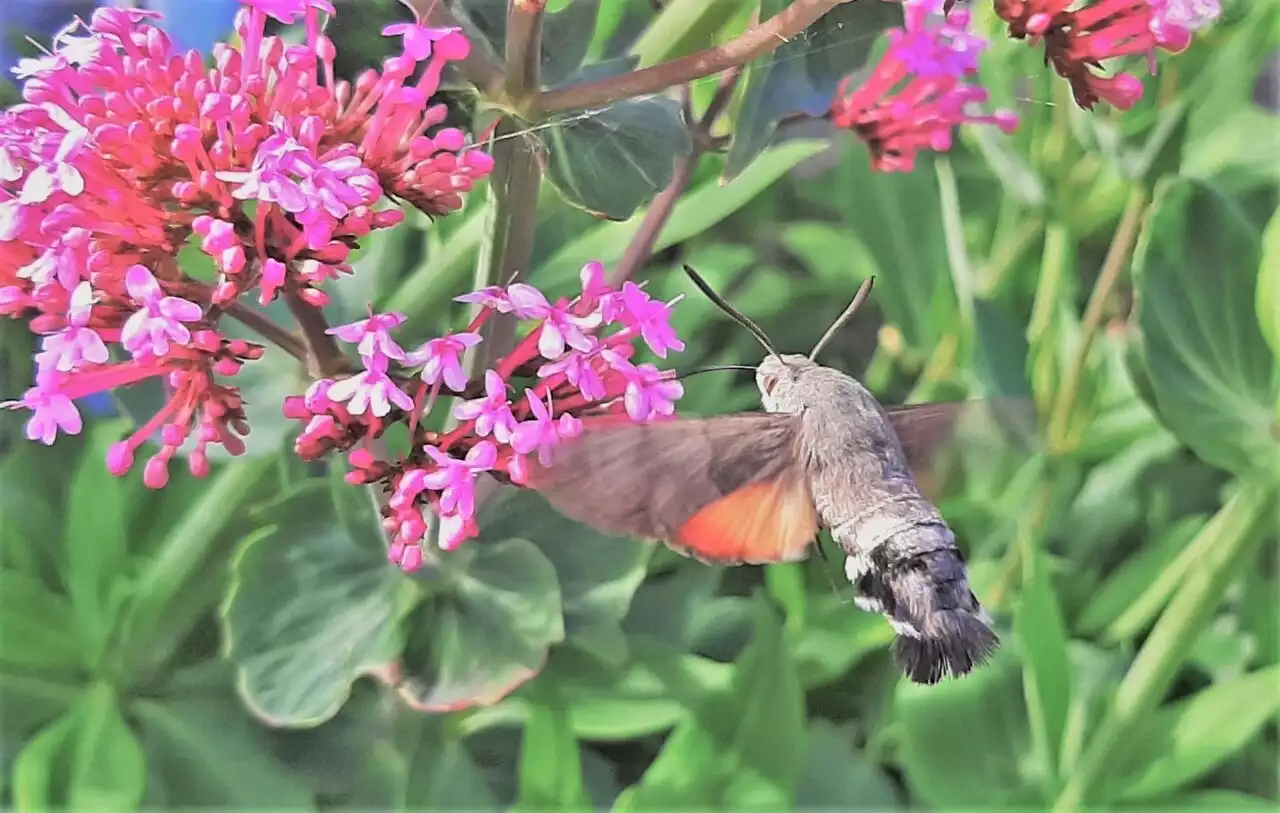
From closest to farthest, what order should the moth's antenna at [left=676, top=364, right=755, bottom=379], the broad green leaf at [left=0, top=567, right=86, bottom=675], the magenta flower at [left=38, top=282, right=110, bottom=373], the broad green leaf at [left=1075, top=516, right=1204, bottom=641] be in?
1. the magenta flower at [left=38, top=282, right=110, bottom=373]
2. the moth's antenna at [left=676, top=364, right=755, bottom=379]
3. the broad green leaf at [left=0, top=567, right=86, bottom=675]
4. the broad green leaf at [left=1075, top=516, right=1204, bottom=641]

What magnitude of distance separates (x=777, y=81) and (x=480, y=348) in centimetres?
12

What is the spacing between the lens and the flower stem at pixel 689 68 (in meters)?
0.31

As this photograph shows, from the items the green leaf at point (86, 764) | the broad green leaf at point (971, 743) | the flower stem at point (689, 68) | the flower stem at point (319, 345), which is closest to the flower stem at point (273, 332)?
the flower stem at point (319, 345)

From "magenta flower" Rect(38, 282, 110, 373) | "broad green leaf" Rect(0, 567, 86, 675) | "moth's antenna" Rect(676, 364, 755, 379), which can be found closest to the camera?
"magenta flower" Rect(38, 282, 110, 373)

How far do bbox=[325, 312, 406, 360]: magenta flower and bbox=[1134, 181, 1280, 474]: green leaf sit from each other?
384 mm

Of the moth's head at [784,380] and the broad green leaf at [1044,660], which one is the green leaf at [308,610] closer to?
the moth's head at [784,380]

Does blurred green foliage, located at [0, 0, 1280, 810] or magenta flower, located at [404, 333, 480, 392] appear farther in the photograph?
blurred green foliage, located at [0, 0, 1280, 810]

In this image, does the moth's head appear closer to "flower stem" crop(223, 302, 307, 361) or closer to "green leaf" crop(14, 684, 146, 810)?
"flower stem" crop(223, 302, 307, 361)

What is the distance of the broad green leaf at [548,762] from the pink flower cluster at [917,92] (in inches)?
10.6

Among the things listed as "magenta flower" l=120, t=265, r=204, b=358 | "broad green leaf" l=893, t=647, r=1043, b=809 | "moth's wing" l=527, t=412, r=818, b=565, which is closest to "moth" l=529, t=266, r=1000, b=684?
"moth's wing" l=527, t=412, r=818, b=565

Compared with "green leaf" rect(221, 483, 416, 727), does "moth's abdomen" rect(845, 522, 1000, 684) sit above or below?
above

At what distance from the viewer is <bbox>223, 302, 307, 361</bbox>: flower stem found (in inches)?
13.2

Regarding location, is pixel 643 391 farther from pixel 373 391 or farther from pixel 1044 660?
pixel 1044 660

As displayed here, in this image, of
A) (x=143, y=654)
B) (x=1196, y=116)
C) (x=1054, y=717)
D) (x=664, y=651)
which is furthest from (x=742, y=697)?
(x=1196, y=116)
